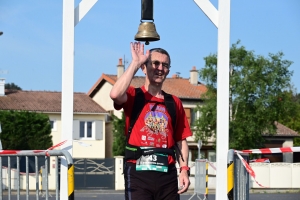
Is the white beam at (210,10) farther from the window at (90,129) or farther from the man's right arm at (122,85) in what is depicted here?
the window at (90,129)

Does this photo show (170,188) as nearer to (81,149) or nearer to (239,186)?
(239,186)

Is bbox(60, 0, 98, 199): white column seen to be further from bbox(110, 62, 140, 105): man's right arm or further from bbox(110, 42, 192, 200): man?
bbox(110, 62, 140, 105): man's right arm

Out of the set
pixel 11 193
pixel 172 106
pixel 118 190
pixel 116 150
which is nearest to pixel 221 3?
pixel 172 106

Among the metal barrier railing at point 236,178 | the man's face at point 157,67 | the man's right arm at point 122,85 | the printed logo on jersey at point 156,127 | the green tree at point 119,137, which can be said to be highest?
the man's face at point 157,67

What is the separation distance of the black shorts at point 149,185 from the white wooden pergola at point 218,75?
90cm

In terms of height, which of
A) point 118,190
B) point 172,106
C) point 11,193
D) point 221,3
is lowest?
point 118,190

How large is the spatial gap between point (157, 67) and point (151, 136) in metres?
0.59

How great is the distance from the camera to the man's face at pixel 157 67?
227 inches

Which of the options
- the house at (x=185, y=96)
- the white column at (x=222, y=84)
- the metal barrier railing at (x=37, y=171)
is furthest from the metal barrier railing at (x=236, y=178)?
the house at (x=185, y=96)

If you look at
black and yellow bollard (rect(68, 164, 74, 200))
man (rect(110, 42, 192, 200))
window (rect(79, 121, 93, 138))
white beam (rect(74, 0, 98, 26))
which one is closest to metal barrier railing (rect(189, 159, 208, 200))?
white beam (rect(74, 0, 98, 26))

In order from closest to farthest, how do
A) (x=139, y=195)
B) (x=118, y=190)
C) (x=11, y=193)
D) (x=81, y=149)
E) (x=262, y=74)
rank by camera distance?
(x=139, y=195), (x=11, y=193), (x=118, y=190), (x=262, y=74), (x=81, y=149)

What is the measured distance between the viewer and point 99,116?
5812 centimetres

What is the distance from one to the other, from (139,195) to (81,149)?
2029 inches

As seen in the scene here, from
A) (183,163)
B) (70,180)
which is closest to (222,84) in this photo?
(183,163)
